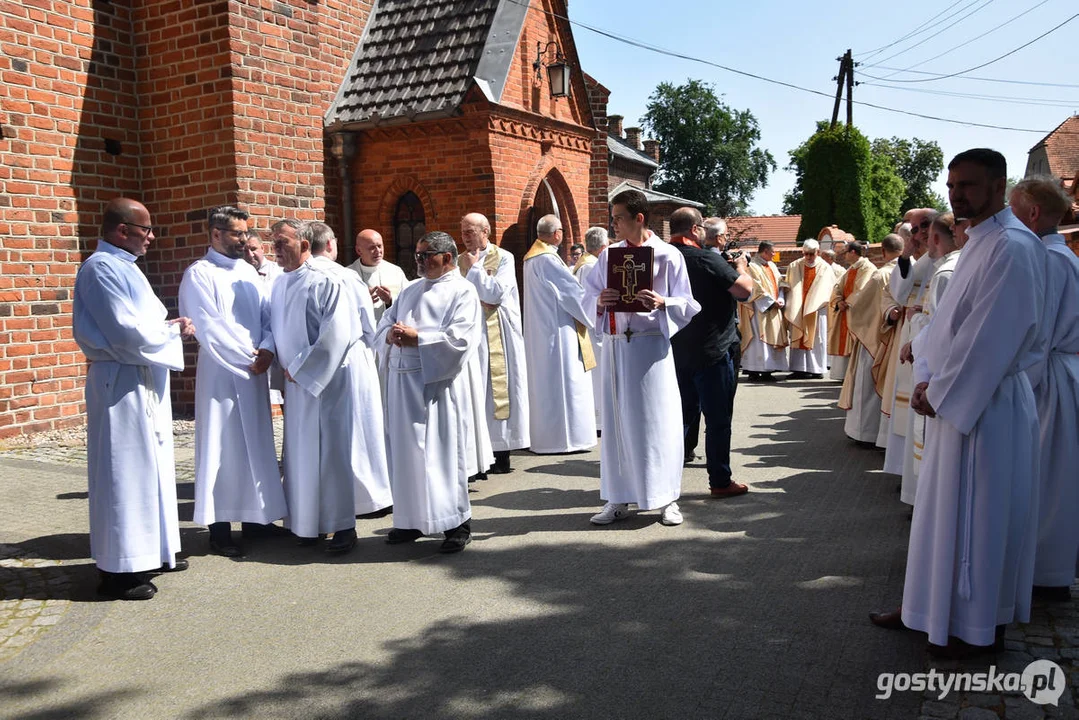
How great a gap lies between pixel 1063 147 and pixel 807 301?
50219mm

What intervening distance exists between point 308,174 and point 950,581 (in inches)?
307

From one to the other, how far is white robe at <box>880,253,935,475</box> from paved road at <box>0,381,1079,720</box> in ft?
1.38

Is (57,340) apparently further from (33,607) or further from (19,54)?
(33,607)

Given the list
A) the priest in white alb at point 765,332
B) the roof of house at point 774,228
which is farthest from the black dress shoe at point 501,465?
the roof of house at point 774,228

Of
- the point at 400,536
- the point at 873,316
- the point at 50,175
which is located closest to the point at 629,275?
the point at 400,536

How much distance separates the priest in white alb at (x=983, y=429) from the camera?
3.27 meters

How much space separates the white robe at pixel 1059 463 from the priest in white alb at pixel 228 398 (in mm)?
4320

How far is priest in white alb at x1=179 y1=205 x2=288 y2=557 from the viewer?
524cm

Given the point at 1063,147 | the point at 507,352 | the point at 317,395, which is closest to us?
the point at 317,395

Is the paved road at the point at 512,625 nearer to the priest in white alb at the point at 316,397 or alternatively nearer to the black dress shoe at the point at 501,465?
the priest in white alb at the point at 316,397

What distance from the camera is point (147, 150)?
9.21 m

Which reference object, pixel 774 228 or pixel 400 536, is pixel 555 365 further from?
pixel 774 228

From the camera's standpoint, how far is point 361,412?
5.66m

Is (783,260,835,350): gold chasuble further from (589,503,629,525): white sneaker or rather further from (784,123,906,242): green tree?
(784,123,906,242): green tree
